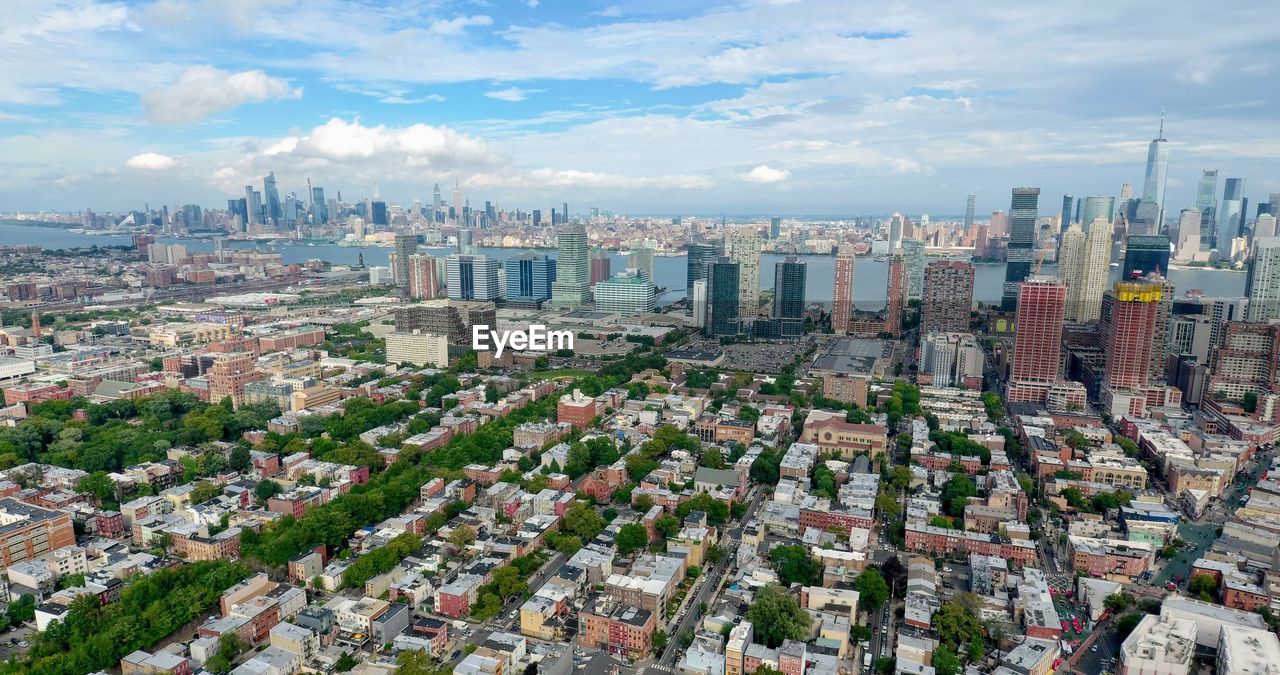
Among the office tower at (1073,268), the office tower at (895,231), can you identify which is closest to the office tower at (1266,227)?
the office tower at (1073,268)

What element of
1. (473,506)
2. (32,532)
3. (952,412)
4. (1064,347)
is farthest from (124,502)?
(1064,347)

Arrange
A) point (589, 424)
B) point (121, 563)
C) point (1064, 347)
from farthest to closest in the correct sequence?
point (1064, 347) → point (589, 424) → point (121, 563)

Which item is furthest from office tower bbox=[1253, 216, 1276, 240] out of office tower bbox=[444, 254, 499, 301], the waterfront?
office tower bbox=[444, 254, 499, 301]

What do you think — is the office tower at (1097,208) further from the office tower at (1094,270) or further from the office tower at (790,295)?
the office tower at (790,295)

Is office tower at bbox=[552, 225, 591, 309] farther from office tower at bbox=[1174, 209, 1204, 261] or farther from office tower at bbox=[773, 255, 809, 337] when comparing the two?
office tower at bbox=[1174, 209, 1204, 261]

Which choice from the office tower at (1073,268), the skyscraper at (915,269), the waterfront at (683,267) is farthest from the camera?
the waterfront at (683,267)

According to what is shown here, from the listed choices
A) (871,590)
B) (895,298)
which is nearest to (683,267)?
(895,298)

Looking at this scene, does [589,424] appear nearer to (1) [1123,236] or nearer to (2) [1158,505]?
(2) [1158,505]
